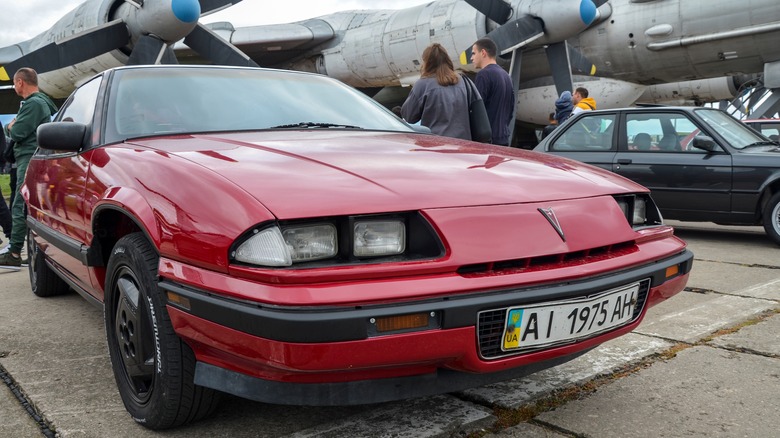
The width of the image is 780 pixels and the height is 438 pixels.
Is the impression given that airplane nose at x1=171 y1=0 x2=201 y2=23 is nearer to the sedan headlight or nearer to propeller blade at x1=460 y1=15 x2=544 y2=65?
propeller blade at x1=460 y1=15 x2=544 y2=65

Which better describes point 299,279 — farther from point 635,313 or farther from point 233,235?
point 635,313

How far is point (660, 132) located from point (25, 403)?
19.2 feet

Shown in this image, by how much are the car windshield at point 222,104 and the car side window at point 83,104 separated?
219 mm

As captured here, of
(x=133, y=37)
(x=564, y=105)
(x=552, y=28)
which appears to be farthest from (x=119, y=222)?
(x=552, y=28)

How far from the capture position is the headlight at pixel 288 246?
1.61 metres

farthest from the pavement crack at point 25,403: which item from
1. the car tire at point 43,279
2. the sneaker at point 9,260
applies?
the sneaker at point 9,260

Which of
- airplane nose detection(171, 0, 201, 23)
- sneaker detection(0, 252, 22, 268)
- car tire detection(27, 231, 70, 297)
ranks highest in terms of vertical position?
airplane nose detection(171, 0, 201, 23)

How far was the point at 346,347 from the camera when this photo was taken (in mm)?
1535

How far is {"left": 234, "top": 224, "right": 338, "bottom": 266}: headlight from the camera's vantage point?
1607 millimetres

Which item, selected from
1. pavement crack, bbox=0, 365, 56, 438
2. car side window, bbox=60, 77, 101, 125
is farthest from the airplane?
pavement crack, bbox=0, 365, 56, 438

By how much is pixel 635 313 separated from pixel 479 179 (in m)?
0.66

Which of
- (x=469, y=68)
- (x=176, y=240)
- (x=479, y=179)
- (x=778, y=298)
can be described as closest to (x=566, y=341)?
(x=479, y=179)

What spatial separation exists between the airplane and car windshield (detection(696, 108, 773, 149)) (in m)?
5.66

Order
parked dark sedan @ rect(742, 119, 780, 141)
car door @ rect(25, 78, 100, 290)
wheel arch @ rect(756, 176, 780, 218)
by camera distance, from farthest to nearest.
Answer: parked dark sedan @ rect(742, 119, 780, 141) < wheel arch @ rect(756, 176, 780, 218) < car door @ rect(25, 78, 100, 290)
